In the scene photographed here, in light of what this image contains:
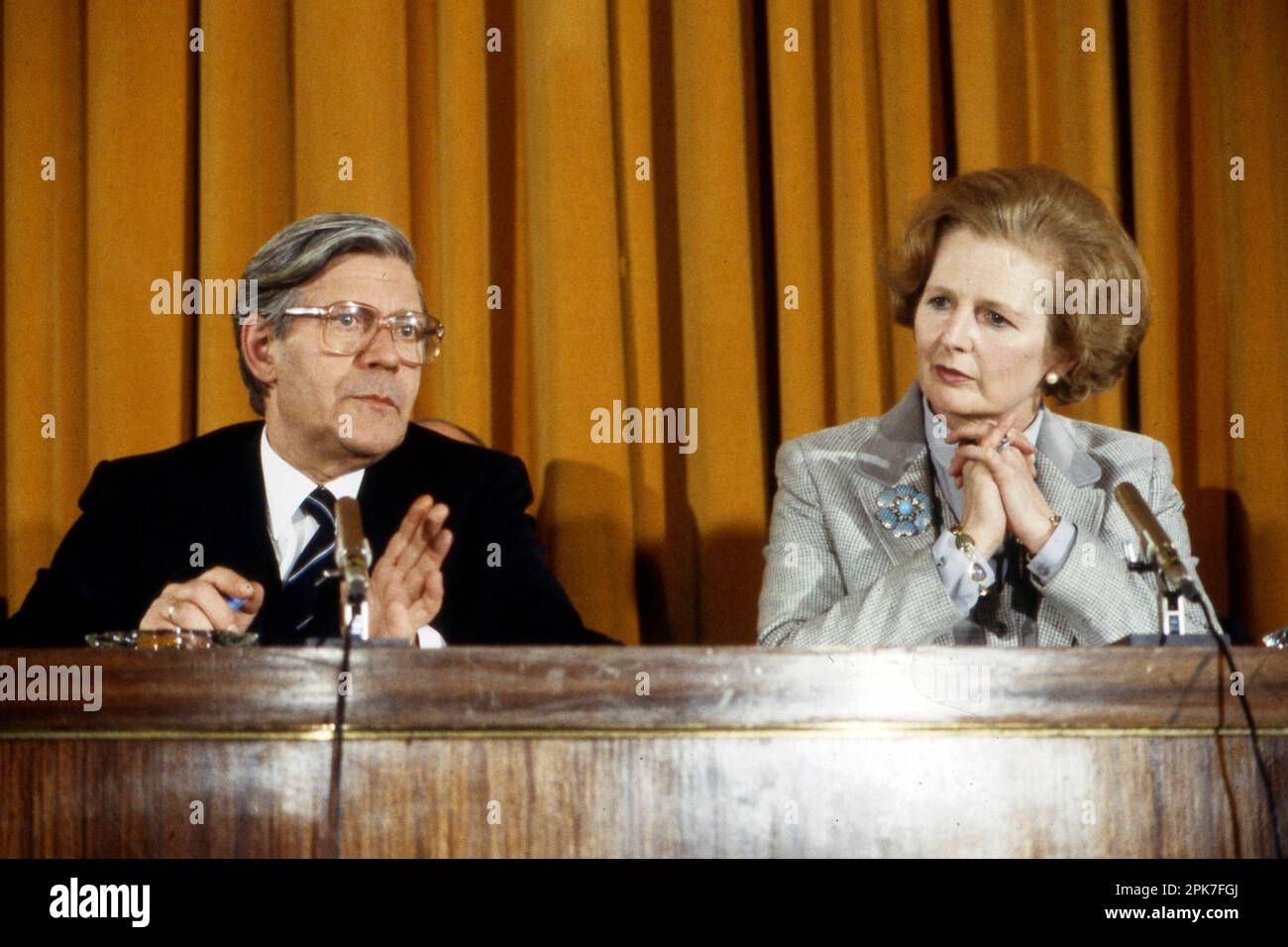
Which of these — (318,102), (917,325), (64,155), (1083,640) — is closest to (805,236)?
(917,325)

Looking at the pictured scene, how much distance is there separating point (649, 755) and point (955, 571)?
2.43 ft

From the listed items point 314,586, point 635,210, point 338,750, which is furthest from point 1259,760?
point 635,210

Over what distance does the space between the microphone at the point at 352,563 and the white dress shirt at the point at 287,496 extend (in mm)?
688

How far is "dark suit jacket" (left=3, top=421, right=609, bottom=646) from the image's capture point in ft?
7.82

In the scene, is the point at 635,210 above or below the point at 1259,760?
above

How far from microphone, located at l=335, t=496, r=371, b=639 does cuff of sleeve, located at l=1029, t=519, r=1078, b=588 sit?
926 mm

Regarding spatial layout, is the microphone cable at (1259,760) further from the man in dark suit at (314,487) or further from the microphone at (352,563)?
the man in dark suit at (314,487)

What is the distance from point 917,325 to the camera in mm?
2484

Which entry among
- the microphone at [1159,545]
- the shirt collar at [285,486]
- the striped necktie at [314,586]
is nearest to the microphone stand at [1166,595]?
the microphone at [1159,545]

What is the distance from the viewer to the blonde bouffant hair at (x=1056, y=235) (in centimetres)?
247

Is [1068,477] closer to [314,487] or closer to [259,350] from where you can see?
[314,487]

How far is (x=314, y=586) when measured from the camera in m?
2.32

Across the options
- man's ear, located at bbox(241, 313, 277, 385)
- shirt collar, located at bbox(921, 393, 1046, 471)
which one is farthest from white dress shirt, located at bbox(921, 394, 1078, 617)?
man's ear, located at bbox(241, 313, 277, 385)
